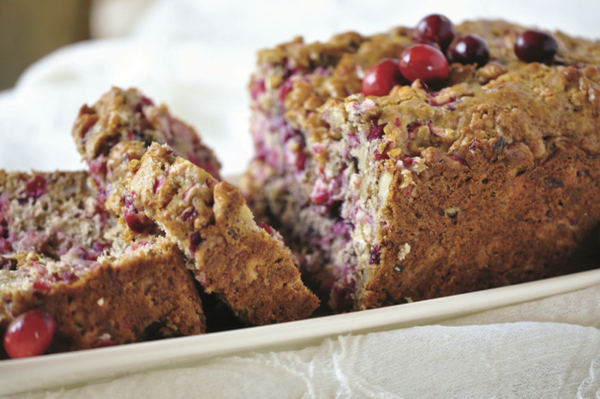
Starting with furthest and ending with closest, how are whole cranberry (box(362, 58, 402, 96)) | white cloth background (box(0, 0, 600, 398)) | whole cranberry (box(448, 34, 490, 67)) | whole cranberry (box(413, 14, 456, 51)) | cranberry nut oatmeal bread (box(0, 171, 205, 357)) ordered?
whole cranberry (box(413, 14, 456, 51)) < whole cranberry (box(448, 34, 490, 67)) < whole cranberry (box(362, 58, 402, 96)) < white cloth background (box(0, 0, 600, 398)) < cranberry nut oatmeal bread (box(0, 171, 205, 357))

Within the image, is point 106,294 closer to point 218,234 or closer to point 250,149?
point 218,234

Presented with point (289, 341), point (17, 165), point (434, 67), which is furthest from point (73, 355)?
point (17, 165)

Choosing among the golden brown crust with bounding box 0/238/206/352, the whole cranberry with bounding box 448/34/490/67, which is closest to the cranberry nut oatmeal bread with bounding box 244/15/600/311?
the whole cranberry with bounding box 448/34/490/67

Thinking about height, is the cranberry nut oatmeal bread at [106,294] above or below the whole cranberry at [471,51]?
below

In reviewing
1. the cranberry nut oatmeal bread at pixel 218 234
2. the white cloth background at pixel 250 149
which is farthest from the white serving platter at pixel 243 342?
the cranberry nut oatmeal bread at pixel 218 234

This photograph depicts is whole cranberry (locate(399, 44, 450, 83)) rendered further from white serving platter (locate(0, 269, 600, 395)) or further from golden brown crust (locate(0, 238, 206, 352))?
golden brown crust (locate(0, 238, 206, 352))

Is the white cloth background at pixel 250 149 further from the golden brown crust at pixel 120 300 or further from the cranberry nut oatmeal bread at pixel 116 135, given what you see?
the cranberry nut oatmeal bread at pixel 116 135
